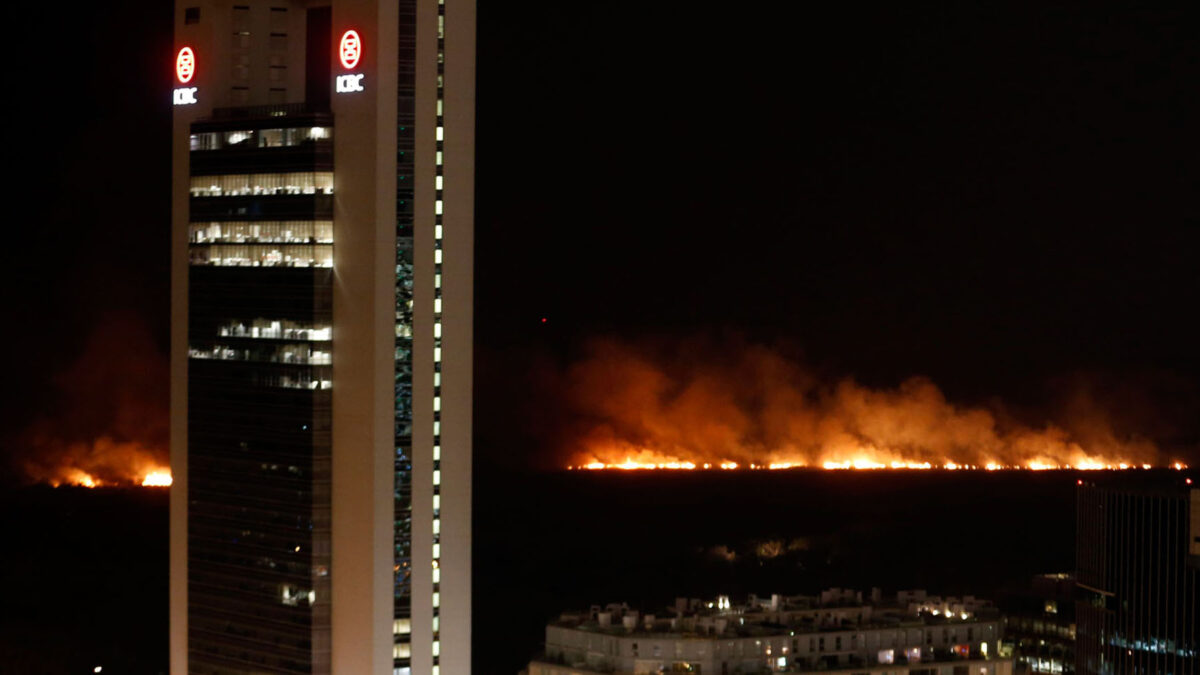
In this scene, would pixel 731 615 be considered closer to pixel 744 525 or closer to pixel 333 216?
pixel 333 216

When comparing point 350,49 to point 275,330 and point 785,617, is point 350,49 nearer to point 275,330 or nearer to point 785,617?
point 275,330

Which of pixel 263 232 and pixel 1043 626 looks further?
pixel 1043 626

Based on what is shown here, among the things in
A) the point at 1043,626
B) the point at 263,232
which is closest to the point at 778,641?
the point at 263,232

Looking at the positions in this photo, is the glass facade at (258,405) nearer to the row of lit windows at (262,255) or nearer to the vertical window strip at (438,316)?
the row of lit windows at (262,255)

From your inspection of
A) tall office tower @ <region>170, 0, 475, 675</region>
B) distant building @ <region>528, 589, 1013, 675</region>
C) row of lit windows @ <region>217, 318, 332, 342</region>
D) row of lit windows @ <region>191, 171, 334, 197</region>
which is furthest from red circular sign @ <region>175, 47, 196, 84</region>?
distant building @ <region>528, 589, 1013, 675</region>

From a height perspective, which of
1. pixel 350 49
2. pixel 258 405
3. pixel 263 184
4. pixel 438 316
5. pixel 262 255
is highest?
pixel 350 49

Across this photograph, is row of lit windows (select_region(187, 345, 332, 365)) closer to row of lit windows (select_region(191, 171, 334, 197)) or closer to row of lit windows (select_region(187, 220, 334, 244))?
row of lit windows (select_region(187, 220, 334, 244))

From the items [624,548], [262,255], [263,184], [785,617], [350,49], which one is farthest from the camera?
[624,548]
